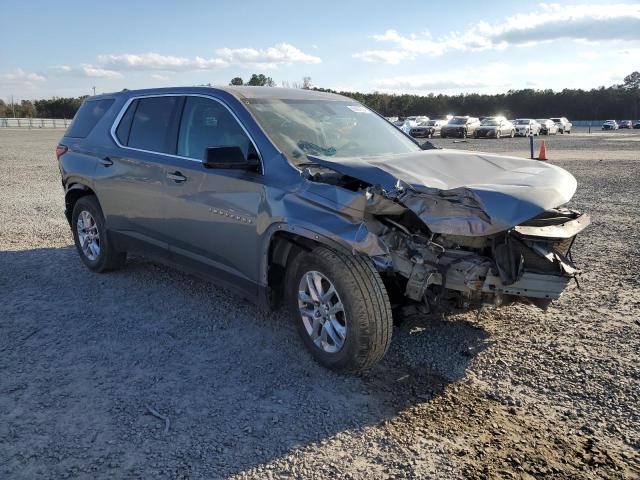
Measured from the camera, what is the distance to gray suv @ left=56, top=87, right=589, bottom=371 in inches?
137

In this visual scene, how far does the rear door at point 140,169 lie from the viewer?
16.4ft

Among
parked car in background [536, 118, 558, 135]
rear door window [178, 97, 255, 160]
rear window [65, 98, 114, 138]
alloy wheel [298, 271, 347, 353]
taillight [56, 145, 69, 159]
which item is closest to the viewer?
alloy wheel [298, 271, 347, 353]

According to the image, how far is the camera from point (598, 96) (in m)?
88.1

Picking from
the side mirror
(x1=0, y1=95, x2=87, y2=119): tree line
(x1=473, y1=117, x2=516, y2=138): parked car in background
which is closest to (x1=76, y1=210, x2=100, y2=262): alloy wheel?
the side mirror

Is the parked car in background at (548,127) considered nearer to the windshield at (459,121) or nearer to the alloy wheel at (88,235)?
the windshield at (459,121)

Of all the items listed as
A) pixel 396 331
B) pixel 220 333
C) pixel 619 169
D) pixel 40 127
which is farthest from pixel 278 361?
pixel 40 127

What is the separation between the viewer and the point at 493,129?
131 ft

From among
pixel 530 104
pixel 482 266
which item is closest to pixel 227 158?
pixel 482 266

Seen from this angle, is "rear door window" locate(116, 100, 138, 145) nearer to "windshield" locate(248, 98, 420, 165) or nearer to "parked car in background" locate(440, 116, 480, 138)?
"windshield" locate(248, 98, 420, 165)

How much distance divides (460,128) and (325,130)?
124 feet

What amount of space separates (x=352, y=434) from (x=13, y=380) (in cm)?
233

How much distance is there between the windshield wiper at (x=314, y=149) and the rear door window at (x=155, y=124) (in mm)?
1284

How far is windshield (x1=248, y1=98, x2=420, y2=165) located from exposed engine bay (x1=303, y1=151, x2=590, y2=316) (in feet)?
1.89

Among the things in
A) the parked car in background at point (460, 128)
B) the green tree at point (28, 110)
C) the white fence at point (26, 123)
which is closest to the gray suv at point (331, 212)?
the parked car in background at point (460, 128)
